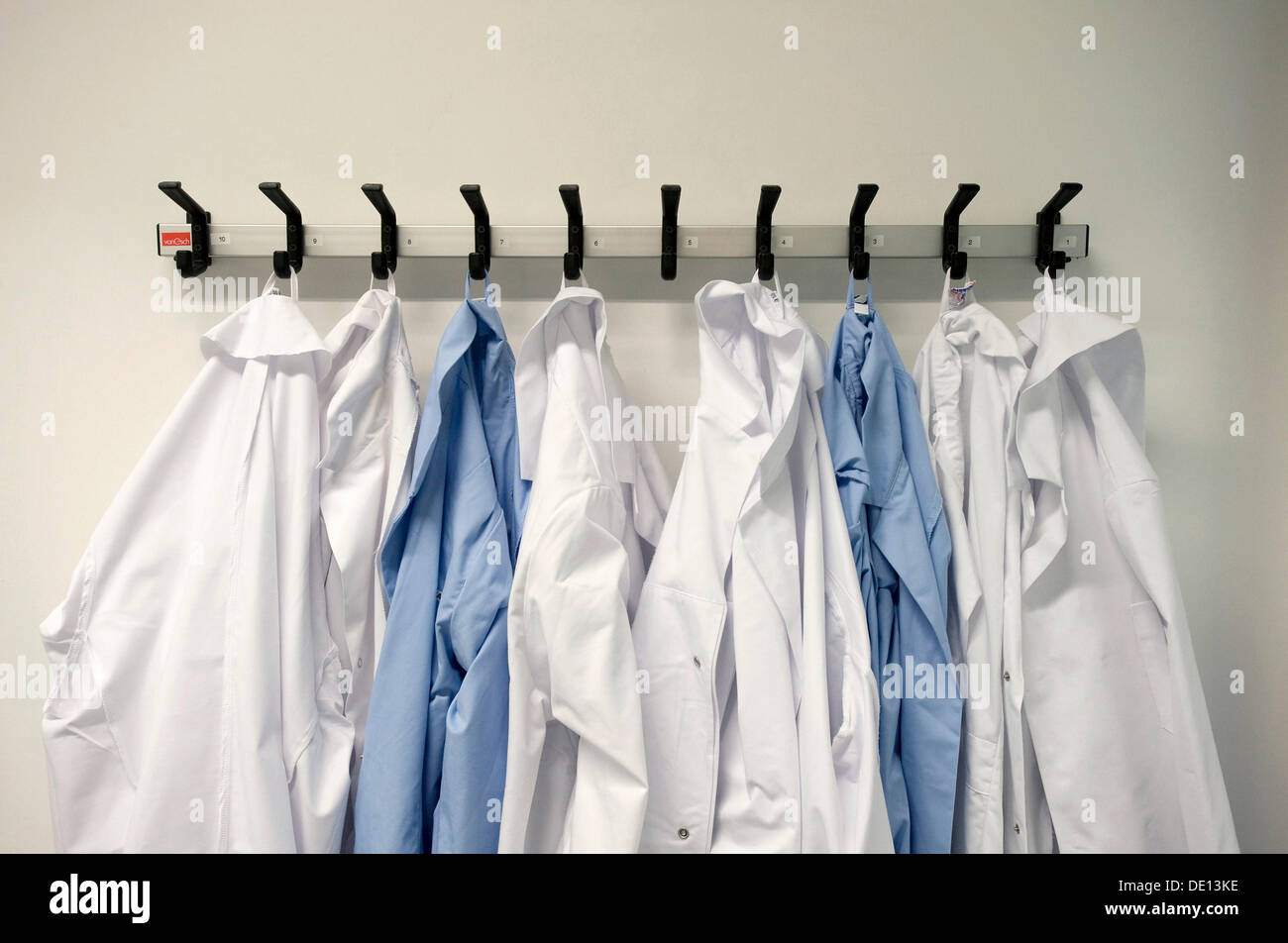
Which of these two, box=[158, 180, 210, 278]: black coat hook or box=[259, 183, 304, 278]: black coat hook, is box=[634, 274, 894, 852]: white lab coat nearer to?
box=[259, 183, 304, 278]: black coat hook

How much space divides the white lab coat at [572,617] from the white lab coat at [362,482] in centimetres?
19

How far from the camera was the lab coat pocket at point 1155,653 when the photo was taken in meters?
0.97

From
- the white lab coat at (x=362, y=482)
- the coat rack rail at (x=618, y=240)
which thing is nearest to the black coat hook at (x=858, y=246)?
the coat rack rail at (x=618, y=240)

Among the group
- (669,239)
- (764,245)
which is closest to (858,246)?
(764,245)

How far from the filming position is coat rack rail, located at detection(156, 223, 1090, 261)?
1.06 meters

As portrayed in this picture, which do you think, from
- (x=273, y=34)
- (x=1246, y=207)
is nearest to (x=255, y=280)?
(x=273, y=34)

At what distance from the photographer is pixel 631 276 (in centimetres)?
116

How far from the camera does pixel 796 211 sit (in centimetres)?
116

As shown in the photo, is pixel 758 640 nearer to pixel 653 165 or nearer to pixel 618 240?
pixel 618 240

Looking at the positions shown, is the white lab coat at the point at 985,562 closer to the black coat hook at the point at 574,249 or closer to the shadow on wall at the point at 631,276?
the shadow on wall at the point at 631,276

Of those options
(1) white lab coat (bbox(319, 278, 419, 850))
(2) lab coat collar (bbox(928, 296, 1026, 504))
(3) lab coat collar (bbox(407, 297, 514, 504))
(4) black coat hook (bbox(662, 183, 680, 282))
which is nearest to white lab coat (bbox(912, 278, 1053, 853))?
(2) lab coat collar (bbox(928, 296, 1026, 504))

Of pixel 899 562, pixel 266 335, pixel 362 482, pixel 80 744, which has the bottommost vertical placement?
pixel 80 744

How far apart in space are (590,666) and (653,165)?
819mm

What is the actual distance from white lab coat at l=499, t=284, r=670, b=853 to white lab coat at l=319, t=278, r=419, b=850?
192mm
